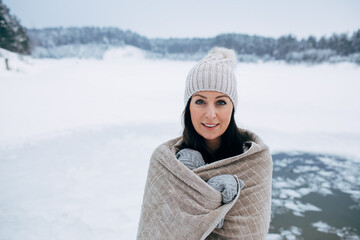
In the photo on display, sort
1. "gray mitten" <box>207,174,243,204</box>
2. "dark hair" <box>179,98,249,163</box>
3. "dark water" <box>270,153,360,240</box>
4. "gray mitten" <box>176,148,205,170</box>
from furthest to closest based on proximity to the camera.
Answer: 1. "dark water" <box>270,153,360,240</box>
2. "dark hair" <box>179,98,249,163</box>
3. "gray mitten" <box>176,148,205,170</box>
4. "gray mitten" <box>207,174,243,204</box>

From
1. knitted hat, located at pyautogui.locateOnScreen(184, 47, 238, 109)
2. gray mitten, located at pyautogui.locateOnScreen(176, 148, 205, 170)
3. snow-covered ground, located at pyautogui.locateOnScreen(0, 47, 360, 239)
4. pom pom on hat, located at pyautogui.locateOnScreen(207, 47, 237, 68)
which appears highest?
pom pom on hat, located at pyautogui.locateOnScreen(207, 47, 237, 68)

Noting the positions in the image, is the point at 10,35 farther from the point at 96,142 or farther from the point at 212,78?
the point at 212,78

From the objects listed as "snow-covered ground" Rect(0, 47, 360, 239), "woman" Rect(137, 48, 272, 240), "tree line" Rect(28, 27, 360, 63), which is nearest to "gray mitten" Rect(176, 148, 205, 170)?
"woman" Rect(137, 48, 272, 240)

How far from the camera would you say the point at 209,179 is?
1.06 metres

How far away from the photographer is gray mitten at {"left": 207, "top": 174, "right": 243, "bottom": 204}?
942 millimetres

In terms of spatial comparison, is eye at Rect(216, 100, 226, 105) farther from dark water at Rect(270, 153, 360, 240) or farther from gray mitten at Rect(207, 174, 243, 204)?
dark water at Rect(270, 153, 360, 240)

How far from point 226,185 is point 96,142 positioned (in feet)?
15.2

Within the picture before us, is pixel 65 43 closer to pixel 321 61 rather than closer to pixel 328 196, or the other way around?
pixel 321 61

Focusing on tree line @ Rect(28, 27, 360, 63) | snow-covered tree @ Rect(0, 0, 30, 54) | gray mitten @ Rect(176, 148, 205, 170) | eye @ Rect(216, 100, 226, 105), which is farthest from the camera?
tree line @ Rect(28, 27, 360, 63)

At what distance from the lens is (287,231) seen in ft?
8.56

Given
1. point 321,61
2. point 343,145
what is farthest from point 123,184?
point 321,61

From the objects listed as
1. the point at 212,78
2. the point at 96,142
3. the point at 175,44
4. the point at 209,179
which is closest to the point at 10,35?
the point at 96,142

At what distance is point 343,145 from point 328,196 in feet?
8.08

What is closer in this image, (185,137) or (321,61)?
(185,137)
